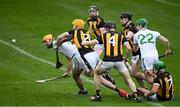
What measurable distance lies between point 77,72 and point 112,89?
1.21 m

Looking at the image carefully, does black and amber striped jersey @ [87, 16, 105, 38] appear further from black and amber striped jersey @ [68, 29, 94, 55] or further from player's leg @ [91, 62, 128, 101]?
player's leg @ [91, 62, 128, 101]

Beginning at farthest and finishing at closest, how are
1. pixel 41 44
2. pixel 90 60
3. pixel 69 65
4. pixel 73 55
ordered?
pixel 41 44 < pixel 69 65 < pixel 73 55 < pixel 90 60

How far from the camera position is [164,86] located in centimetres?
1895

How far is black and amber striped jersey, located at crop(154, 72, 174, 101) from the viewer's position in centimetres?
1888

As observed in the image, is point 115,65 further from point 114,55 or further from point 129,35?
point 129,35

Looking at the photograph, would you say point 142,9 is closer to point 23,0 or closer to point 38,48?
point 23,0

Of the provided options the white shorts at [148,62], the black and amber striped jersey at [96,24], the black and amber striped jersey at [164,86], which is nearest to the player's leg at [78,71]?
the white shorts at [148,62]

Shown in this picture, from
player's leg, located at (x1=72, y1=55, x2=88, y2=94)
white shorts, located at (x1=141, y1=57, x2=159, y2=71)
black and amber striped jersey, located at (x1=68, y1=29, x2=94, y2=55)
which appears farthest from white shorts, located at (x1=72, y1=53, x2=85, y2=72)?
white shorts, located at (x1=141, y1=57, x2=159, y2=71)

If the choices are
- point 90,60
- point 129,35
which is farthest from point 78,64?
point 129,35

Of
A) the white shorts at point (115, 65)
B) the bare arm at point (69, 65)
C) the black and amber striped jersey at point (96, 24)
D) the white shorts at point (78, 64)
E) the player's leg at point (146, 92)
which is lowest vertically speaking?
the player's leg at point (146, 92)

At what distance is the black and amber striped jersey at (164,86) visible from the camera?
18.9m

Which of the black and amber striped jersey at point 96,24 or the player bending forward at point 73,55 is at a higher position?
the black and amber striped jersey at point 96,24

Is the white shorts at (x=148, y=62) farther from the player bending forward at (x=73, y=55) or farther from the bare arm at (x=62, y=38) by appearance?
the bare arm at (x=62, y=38)

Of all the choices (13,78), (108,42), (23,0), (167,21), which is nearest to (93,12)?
(13,78)
